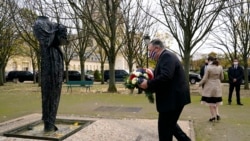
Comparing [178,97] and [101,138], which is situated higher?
[178,97]

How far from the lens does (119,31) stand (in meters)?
33.1

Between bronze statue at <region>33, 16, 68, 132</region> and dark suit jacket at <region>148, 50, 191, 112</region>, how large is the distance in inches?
108

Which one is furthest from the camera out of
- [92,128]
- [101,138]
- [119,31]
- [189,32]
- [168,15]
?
[119,31]

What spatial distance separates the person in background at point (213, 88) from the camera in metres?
9.31

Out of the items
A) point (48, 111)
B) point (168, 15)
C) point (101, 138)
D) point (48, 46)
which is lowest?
point (101, 138)

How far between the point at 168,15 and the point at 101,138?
16.4 meters

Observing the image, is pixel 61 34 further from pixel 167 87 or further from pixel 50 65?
pixel 167 87

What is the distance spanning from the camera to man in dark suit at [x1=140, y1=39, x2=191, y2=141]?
4656mm

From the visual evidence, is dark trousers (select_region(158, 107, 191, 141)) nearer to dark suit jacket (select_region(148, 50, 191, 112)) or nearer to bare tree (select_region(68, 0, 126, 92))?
dark suit jacket (select_region(148, 50, 191, 112))

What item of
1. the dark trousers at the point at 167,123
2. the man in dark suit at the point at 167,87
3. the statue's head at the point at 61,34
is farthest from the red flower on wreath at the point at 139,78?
the statue's head at the point at 61,34

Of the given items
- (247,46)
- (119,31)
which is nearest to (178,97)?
(247,46)

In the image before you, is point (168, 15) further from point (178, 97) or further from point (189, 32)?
point (178, 97)

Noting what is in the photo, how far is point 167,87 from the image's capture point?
15.6ft

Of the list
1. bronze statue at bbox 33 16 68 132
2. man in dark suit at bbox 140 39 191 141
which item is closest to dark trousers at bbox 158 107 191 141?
man in dark suit at bbox 140 39 191 141
